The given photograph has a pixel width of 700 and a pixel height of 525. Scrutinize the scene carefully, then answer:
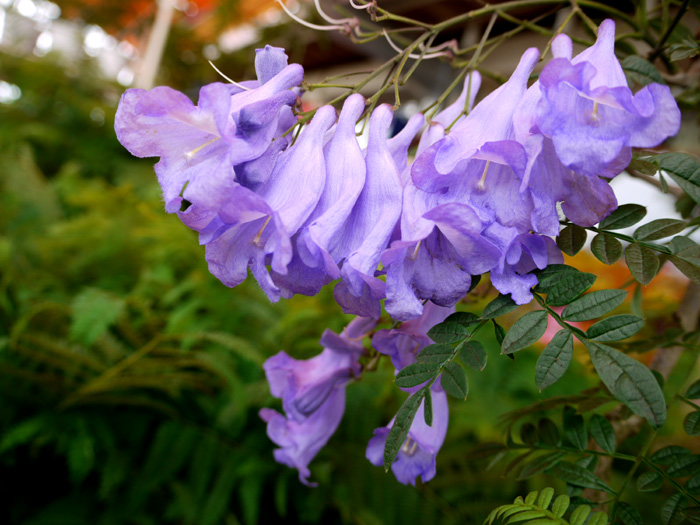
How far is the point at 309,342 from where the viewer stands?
A: 51.3 inches

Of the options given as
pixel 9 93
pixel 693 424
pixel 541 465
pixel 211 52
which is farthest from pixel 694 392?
pixel 211 52

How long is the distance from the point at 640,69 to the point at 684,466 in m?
0.39

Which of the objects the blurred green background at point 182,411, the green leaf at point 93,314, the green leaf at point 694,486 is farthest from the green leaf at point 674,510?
the green leaf at point 93,314

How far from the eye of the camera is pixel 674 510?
436 millimetres

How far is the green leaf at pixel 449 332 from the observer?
0.44m

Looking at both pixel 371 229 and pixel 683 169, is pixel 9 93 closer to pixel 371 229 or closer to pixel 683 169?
pixel 371 229

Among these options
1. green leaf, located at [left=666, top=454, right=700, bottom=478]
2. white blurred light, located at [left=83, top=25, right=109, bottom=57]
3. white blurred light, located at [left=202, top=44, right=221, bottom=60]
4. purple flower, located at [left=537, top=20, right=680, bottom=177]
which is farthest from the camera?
white blurred light, located at [left=83, top=25, right=109, bottom=57]

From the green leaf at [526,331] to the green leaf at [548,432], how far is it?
0.21 meters

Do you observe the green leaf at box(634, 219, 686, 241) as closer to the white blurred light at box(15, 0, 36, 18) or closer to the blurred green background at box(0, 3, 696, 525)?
the blurred green background at box(0, 3, 696, 525)

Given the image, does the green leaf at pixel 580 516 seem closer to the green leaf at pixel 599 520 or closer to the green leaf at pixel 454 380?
the green leaf at pixel 599 520

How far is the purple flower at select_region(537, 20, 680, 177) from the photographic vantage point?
36 centimetres

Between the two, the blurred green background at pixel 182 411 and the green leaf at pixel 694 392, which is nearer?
the green leaf at pixel 694 392

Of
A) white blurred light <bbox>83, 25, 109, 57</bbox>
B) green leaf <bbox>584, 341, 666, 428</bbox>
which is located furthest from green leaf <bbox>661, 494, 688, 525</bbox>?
white blurred light <bbox>83, 25, 109, 57</bbox>

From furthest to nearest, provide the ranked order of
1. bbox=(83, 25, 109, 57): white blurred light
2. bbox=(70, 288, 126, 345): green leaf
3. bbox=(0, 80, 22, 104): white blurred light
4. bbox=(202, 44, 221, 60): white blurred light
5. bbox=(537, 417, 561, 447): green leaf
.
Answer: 1. bbox=(83, 25, 109, 57): white blurred light
2. bbox=(202, 44, 221, 60): white blurred light
3. bbox=(0, 80, 22, 104): white blurred light
4. bbox=(70, 288, 126, 345): green leaf
5. bbox=(537, 417, 561, 447): green leaf
